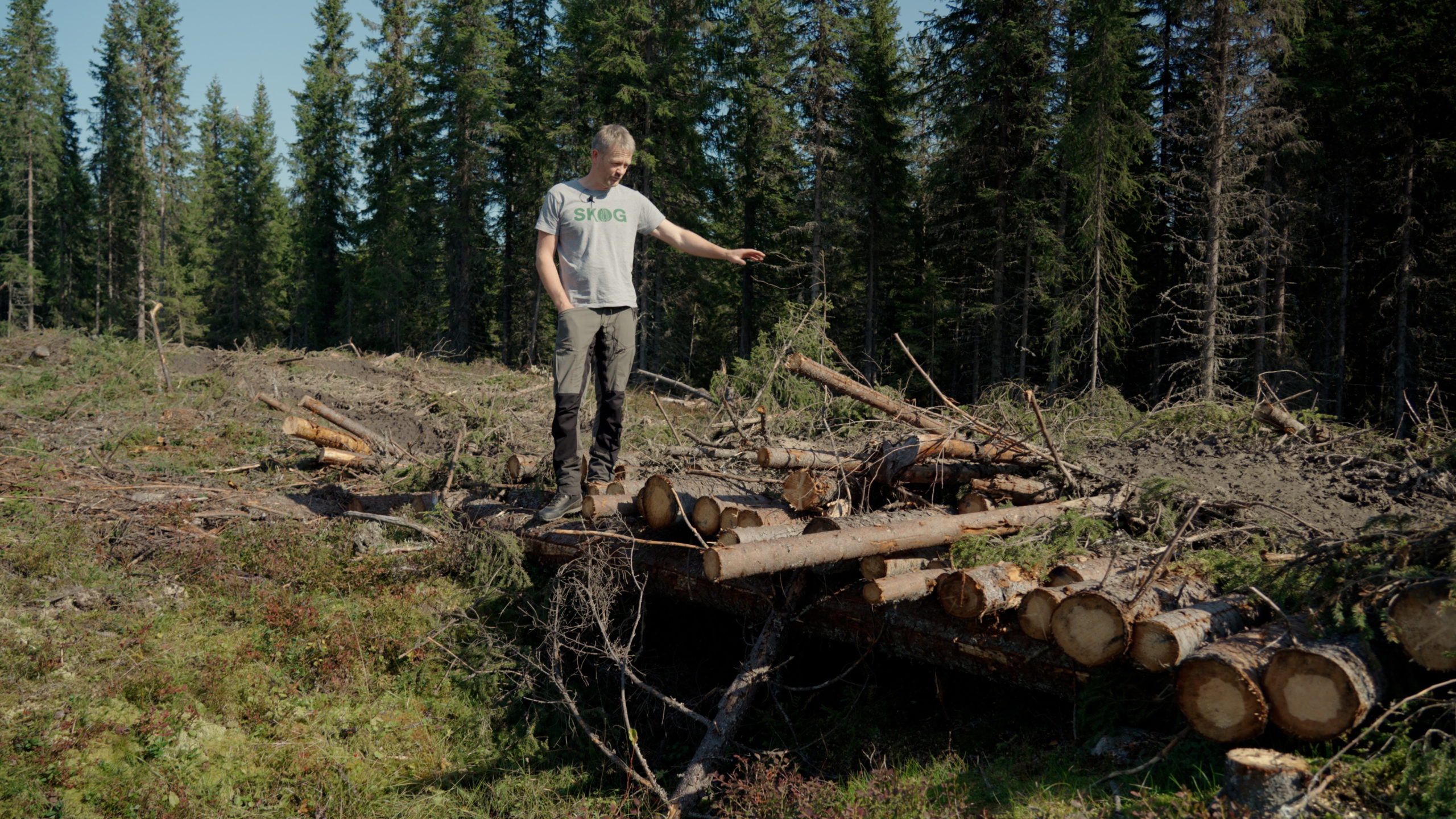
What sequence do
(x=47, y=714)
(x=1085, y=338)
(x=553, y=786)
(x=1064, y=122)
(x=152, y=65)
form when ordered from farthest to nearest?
(x=152, y=65), (x=1064, y=122), (x=1085, y=338), (x=553, y=786), (x=47, y=714)

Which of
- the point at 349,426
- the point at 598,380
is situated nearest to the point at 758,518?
Result: the point at 598,380

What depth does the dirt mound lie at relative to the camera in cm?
502

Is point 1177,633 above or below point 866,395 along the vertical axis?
below

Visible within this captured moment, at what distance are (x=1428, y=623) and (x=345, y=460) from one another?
27.5ft

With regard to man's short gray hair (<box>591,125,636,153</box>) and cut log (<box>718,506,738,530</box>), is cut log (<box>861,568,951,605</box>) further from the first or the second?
man's short gray hair (<box>591,125,636,153</box>)

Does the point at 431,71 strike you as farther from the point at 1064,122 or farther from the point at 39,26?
the point at 39,26

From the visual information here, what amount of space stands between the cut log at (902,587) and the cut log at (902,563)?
0.03m

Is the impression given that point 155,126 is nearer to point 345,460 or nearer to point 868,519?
point 345,460

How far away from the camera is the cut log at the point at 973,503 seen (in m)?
4.88

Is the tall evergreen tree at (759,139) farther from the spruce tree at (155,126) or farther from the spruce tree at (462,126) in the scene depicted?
the spruce tree at (155,126)

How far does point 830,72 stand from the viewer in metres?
22.5

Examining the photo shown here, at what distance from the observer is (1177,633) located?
321 cm

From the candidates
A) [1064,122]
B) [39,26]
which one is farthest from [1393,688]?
[39,26]

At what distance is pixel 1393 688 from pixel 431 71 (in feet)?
100
